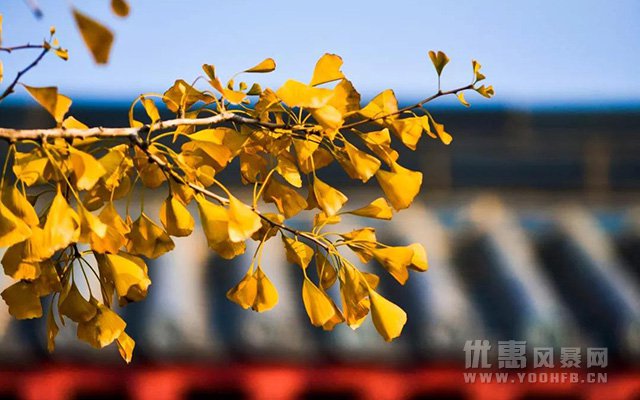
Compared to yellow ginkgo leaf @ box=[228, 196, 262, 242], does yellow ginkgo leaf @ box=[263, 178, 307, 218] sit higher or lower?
lower

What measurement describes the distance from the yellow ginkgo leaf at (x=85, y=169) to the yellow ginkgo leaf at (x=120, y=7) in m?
0.10

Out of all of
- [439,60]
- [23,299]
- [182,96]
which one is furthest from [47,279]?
[439,60]

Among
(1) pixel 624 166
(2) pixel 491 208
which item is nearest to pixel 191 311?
(2) pixel 491 208

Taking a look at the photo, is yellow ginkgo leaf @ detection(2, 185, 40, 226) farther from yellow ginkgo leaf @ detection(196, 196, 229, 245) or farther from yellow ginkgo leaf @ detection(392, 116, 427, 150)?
yellow ginkgo leaf @ detection(392, 116, 427, 150)

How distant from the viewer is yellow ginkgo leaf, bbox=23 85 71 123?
0.38 m

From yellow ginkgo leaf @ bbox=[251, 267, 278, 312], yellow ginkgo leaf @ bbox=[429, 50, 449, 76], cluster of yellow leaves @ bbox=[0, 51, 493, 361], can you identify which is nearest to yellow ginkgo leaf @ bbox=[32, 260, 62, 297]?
cluster of yellow leaves @ bbox=[0, 51, 493, 361]

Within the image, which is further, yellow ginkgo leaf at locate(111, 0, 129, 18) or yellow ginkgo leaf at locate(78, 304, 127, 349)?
yellow ginkgo leaf at locate(78, 304, 127, 349)

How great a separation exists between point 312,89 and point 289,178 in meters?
0.06

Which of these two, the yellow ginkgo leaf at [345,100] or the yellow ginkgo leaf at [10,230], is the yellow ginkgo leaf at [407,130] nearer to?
the yellow ginkgo leaf at [345,100]

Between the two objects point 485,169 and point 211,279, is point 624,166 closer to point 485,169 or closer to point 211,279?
point 485,169

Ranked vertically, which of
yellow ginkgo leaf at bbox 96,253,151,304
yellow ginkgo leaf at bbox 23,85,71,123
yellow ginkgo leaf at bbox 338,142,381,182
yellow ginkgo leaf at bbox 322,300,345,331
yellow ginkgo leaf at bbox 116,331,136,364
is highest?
yellow ginkgo leaf at bbox 23,85,71,123

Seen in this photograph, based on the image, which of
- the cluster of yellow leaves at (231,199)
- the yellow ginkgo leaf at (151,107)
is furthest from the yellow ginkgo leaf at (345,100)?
the yellow ginkgo leaf at (151,107)

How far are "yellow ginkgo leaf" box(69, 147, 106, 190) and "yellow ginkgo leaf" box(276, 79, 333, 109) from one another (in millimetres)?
90

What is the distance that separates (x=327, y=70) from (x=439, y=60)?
0.06 meters
